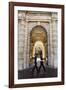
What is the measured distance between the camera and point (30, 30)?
1.94m

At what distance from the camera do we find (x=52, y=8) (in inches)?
78.0

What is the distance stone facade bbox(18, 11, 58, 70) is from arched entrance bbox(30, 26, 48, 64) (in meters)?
0.03

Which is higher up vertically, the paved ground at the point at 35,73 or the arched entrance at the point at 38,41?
the arched entrance at the point at 38,41

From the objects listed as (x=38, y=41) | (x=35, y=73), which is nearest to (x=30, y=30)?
(x=38, y=41)

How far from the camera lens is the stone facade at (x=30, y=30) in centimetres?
191

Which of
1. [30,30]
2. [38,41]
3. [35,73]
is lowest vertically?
[35,73]

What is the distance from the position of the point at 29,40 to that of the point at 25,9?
0.95 feet

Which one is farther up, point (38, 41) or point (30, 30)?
point (30, 30)

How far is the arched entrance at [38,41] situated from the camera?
1.94 metres

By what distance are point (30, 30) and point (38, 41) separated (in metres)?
0.13

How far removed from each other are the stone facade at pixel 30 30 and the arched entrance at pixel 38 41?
30 mm

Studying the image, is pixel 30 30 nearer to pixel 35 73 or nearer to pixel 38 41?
pixel 38 41

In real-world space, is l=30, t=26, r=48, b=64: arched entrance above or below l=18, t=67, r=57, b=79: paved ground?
above

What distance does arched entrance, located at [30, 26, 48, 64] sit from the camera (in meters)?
1.94
